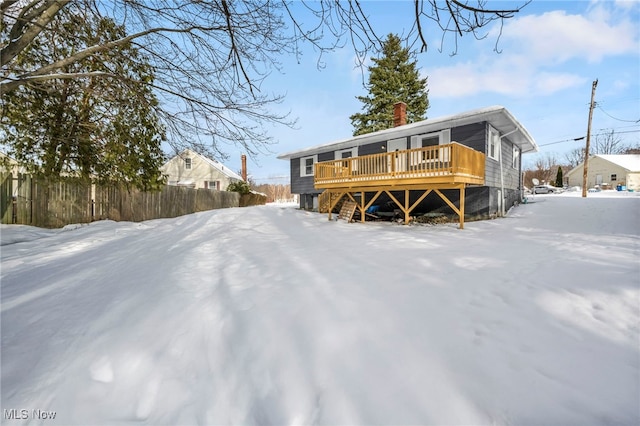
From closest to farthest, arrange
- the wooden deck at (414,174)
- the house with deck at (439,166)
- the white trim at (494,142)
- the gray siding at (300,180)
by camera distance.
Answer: the wooden deck at (414,174) < the house with deck at (439,166) < the white trim at (494,142) < the gray siding at (300,180)

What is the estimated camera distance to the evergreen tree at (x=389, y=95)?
69.9ft

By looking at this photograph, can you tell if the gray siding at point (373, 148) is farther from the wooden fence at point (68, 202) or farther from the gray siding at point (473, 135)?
the wooden fence at point (68, 202)

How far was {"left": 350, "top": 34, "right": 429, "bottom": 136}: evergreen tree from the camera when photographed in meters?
21.3

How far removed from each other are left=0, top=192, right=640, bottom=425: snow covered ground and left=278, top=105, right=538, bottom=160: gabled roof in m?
6.51

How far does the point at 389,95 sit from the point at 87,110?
21.0 m

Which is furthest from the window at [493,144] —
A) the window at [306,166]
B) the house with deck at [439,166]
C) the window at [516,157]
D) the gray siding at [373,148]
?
the window at [306,166]

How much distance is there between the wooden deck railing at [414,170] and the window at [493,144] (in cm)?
132

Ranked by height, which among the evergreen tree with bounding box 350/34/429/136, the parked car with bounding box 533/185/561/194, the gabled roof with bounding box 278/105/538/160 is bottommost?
the parked car with bounding box 533/185/561/194

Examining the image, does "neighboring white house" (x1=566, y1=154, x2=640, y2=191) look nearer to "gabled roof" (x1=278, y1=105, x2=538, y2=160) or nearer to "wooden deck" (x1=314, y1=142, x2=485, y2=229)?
"gabled roof" (x1=278, y1=105, x2=538, y2=160)

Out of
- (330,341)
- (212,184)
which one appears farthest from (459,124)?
(212,184)

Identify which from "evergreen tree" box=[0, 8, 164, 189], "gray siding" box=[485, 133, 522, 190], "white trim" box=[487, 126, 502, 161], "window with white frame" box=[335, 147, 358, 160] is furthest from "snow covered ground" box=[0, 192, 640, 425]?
"window with white frame" box=[335, 147, 358, 160]

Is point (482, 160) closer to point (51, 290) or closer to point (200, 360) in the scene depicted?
point (200, 360)

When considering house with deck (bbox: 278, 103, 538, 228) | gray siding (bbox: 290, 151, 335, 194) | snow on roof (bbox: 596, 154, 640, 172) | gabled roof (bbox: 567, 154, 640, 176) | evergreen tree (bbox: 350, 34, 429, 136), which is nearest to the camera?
house with deck (bbox: 278, 103, 538, 228)

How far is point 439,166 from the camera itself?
864cm
